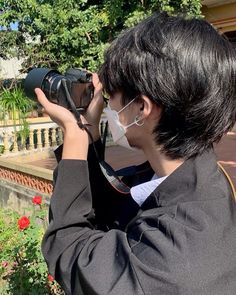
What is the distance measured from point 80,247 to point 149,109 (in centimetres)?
34

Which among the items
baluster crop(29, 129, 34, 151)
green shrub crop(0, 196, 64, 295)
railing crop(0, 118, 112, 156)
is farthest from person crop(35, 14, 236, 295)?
baluster crop(29, 129, 34, 151)

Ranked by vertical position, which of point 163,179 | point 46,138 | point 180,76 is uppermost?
point 180,76

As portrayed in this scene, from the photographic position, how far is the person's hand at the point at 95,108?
1.10m

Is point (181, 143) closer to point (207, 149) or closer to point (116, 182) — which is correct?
point (207, 149)

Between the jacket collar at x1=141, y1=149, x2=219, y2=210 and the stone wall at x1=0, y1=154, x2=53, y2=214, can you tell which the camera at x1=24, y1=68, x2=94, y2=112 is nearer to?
the jacket collar at x1=141, y1=149, x2=219, y2=210

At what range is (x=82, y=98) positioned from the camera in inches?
44.5

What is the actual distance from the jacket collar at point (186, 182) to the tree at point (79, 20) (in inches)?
205

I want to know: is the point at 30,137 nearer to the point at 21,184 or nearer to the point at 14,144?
the point at 14,144

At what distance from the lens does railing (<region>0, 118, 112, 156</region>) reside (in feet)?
20.6

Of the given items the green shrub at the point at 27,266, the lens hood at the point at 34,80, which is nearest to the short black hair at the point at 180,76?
the lens hood at the point at 34,80

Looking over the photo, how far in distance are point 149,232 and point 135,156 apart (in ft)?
20.4

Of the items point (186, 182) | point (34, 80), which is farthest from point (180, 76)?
point (34, 80)

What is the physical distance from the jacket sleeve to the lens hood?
1.01ft

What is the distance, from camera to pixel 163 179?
90 centimetres
